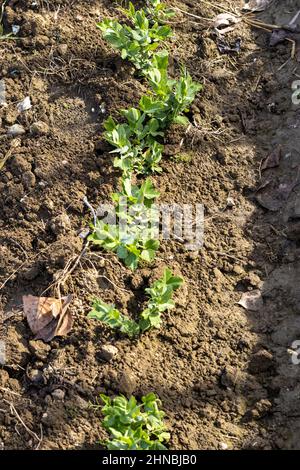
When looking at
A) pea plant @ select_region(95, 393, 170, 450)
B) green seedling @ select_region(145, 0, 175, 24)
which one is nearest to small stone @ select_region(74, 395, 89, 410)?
pea plant @ select_region(95, 393, 170, 450)

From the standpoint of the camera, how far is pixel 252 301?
369 cm

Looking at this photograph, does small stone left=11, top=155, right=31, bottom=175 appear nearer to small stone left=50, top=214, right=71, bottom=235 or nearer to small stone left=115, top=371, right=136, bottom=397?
small stone left=50, top=214, right=71, bottom=235

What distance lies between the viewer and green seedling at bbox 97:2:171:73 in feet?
13.4

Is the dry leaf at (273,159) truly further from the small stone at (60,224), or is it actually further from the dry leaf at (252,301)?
the small stone at (60,224)

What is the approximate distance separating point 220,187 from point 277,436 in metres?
1.36

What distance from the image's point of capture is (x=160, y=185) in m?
3.97

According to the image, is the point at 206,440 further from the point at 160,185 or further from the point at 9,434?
the point at 160,185

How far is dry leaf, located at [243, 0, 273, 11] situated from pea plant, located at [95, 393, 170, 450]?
257cm

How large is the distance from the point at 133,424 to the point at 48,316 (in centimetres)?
71

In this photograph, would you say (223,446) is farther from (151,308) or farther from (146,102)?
(146,102)

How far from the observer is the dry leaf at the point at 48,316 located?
357 centimetres

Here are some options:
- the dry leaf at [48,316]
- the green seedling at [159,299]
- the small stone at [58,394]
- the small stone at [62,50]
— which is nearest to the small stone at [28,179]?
the dry leaf at [48,316]

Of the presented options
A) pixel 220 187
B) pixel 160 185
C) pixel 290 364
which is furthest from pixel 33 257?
pixel 290 364

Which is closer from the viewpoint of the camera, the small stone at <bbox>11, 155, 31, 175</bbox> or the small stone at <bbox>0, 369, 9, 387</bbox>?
the small stone at <bbox>0, 369, 9, 387</bbox>
